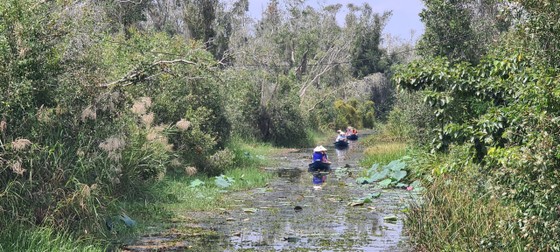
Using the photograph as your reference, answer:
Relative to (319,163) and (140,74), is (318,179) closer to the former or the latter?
(319,163)

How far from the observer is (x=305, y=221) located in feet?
46.5

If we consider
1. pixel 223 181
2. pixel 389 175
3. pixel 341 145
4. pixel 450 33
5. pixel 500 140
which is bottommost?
pixel 341 145

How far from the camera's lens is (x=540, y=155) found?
247 inches

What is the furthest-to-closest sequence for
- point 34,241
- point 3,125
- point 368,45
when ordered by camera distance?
point 368,45 → point 3,125 → point 34,241

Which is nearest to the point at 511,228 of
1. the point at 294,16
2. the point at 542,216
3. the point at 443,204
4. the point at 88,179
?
the point at 542,216

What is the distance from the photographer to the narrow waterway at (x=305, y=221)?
38.5 ft

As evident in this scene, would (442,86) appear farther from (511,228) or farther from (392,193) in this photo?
(392,193)

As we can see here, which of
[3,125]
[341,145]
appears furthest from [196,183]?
[341,145]

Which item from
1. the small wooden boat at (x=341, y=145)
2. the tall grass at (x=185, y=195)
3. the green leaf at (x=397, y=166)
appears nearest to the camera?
the tall grass at (x=185, y=195)

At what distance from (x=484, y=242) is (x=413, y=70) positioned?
9.29 ft

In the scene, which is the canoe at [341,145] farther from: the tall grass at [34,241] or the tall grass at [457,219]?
the tall grass at [34,241]

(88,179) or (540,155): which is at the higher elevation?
(540,155)

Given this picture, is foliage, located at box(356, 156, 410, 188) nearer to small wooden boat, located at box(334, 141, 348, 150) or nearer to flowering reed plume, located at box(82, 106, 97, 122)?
flowering reed plume, located at box(82, 106, 97, 122)

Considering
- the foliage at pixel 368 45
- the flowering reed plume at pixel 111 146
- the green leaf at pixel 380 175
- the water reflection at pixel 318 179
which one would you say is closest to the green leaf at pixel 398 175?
the green leaf at pixel 380 175
